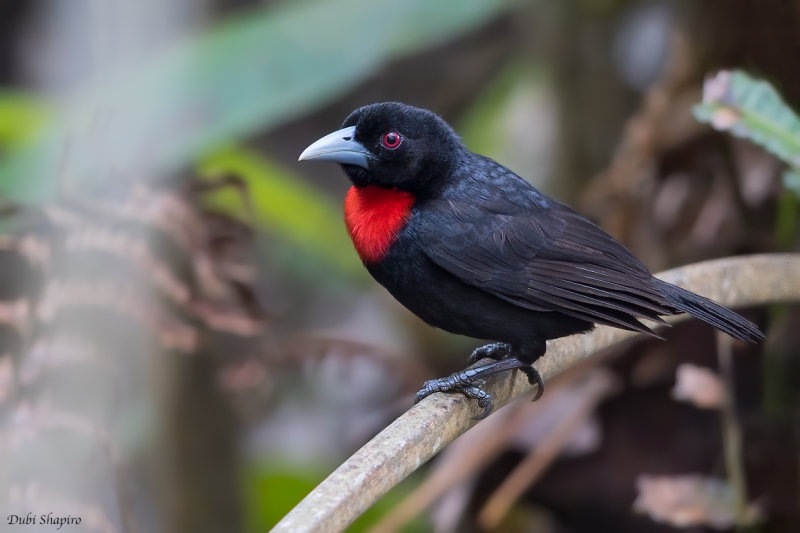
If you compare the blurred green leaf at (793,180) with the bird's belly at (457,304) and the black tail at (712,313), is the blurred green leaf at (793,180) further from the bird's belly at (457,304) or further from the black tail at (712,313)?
the bird's belly at (457,304)

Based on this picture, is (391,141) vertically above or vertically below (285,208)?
below

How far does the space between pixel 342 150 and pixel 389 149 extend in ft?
0.45

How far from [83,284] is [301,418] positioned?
280 centimetres

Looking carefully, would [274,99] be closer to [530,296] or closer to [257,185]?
[257,185]

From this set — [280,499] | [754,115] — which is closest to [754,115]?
[754,115]

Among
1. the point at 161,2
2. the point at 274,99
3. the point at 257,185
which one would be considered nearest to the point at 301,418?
the point at 257,185

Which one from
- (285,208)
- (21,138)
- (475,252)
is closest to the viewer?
(475,252)

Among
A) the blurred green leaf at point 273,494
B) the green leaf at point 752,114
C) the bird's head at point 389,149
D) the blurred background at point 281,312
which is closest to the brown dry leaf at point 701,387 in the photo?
the blurred background at point 281,312

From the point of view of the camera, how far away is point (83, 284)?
2.91 meters

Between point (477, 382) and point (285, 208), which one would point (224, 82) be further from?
point (477, 382)

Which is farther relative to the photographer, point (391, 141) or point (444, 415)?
point (391, 141)

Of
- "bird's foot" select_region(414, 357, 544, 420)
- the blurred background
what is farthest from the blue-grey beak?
"bird's foot" select_region(414, 357, 544, 420)

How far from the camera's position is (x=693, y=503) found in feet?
10.0

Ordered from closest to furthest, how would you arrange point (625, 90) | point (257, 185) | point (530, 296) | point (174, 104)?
point (530, 296) → point (174, 104) → point (257, 185) → point (625, 90)
